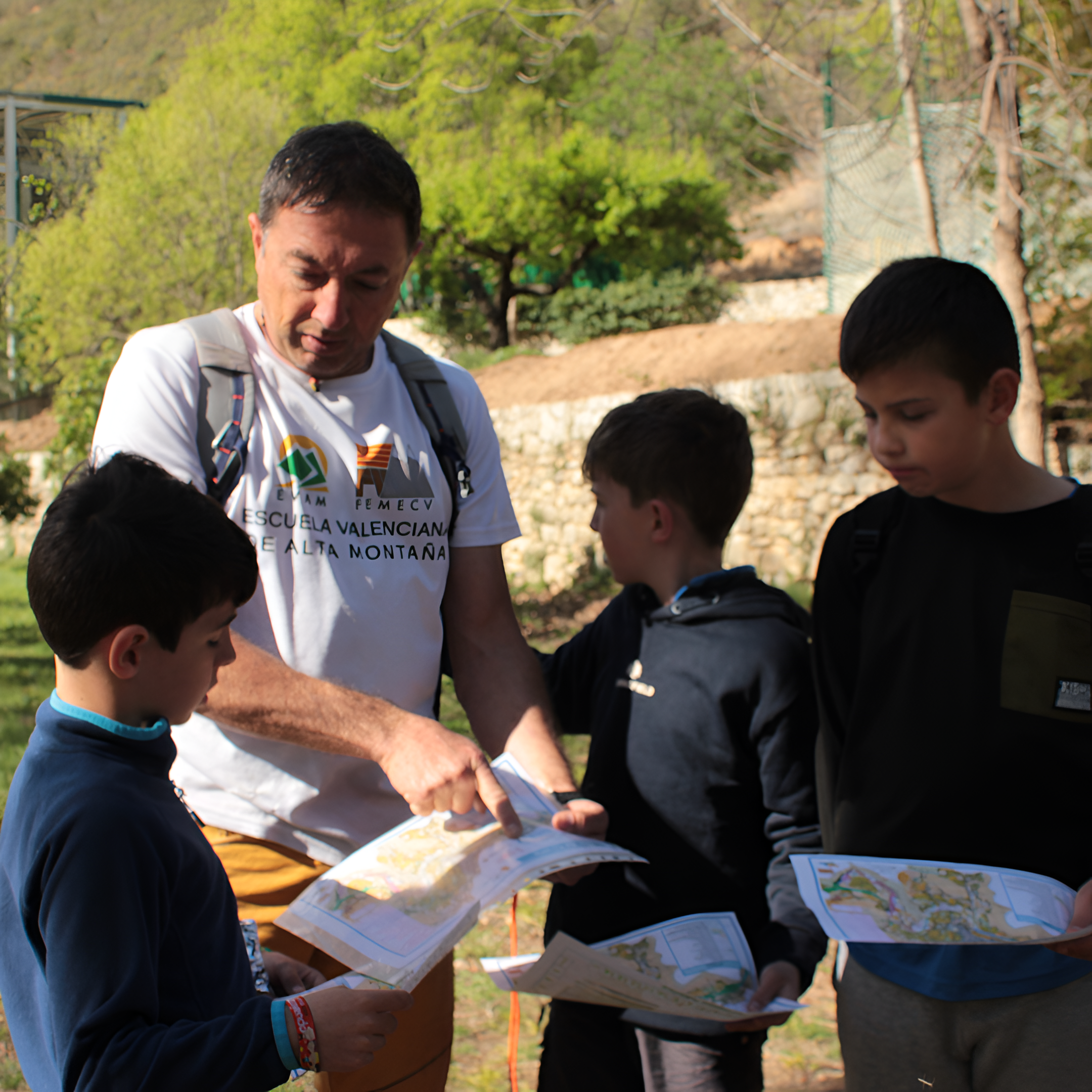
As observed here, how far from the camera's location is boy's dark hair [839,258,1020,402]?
1.83m

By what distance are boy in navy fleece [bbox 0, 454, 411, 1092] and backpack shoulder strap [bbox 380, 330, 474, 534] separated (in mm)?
677

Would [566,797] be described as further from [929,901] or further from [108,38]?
[108,38]

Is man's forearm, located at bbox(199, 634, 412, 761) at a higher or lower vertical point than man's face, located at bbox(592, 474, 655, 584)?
lower

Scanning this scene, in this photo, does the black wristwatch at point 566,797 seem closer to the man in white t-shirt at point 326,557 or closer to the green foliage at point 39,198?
the man in white t-shirt at point 326,557

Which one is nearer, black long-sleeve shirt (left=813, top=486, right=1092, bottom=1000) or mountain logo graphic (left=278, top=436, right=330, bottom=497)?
black long-sleeve shirt (left=813, top=486, right=1092, bottom=1000)

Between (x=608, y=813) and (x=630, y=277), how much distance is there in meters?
24.5

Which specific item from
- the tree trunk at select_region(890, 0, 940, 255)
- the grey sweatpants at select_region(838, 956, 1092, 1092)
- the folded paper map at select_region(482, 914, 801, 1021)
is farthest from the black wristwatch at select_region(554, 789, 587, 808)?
the tree trunk at select_region(890, 0, 940, 255)

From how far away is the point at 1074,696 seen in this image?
5.56 ft

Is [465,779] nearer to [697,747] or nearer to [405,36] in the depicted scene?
[697,747]

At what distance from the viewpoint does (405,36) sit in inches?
236

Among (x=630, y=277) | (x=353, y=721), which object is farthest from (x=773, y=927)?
(x=630, y=277)

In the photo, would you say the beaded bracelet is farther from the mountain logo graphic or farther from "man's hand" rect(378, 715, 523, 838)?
the mountain logo graphic

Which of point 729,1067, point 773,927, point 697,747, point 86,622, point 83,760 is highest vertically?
point 86,622

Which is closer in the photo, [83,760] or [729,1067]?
[83,760]
